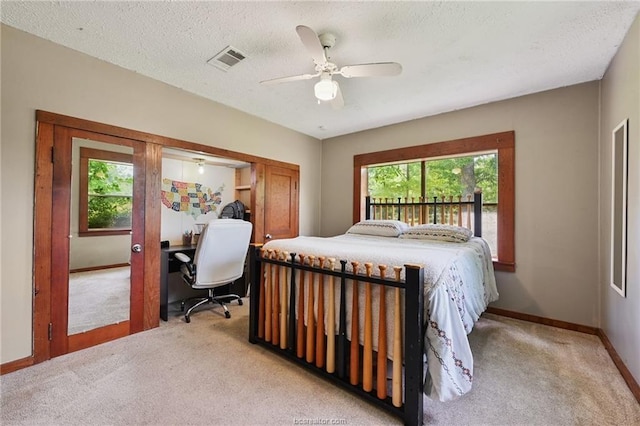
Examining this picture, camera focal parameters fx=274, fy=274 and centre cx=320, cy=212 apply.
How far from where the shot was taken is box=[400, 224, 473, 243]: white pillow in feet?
9.76

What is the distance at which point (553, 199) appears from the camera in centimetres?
297

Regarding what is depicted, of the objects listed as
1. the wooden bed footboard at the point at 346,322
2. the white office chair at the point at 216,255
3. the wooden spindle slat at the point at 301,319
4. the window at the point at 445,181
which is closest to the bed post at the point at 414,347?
the wooden bed footboard at the point at 346,322

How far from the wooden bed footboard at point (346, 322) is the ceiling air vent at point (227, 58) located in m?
1.70

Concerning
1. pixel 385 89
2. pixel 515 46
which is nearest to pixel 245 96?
pixel 385 89

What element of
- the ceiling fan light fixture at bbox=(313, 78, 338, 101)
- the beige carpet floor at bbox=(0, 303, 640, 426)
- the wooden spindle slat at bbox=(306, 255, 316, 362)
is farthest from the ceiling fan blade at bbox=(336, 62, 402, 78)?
the beige carpet floor at bbox=(0, 303, 640, 426)

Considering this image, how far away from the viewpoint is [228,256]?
3.13 metres

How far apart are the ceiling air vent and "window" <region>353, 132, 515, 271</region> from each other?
252cm

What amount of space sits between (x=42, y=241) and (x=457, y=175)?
4.51 m

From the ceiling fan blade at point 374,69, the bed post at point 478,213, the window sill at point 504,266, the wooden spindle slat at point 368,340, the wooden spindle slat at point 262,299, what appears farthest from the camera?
the bed post at point 478,213

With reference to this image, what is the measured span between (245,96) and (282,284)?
7.51ft

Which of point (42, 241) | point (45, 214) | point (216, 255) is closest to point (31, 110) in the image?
point (45, 214)

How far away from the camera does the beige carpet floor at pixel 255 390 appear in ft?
5.19

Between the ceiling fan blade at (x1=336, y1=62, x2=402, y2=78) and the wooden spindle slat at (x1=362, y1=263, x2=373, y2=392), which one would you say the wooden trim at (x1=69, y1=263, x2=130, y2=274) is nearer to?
the wooden spindle slat at (x1=362, y1=263, x2=373, y2=392)

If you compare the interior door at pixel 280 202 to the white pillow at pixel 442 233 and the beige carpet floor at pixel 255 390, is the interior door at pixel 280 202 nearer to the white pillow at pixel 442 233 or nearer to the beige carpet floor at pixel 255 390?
the white pillow at pixel 442 233
